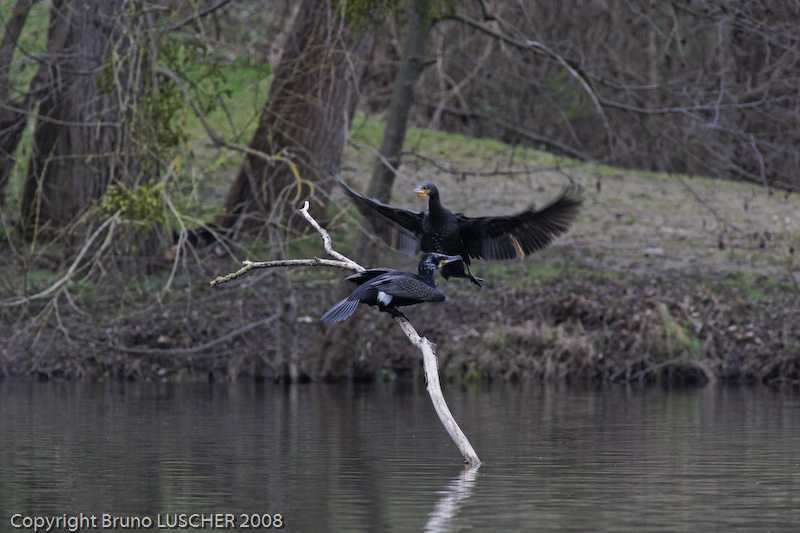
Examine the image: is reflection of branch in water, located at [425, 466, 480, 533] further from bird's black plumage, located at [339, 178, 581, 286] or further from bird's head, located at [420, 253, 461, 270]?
bird's black plumage, located at [339, 178, 581, 286]

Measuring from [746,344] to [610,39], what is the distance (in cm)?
1038

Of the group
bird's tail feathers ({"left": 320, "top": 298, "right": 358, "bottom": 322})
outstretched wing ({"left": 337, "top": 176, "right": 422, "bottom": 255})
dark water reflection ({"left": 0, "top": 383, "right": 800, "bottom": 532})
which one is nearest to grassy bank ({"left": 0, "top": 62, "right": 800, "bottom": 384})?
dark water reflection ({"left": 0, "top": 383, "right": 800, "bottom": 532})

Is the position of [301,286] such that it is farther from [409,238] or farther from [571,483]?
[571,483]

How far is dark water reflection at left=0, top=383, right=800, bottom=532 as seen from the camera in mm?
6184

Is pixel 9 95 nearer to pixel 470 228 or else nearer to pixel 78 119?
pixel 78 119

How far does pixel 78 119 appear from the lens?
17.1 m

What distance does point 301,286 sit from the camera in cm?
1809

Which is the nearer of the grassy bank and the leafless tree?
the grassy bank

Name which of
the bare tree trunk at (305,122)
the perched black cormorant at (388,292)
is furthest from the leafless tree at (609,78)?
the perched black cormorant at (388,292)

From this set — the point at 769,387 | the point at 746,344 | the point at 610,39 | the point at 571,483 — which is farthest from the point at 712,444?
the point at 610,39

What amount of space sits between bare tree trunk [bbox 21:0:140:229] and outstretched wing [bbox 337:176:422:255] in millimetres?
4374

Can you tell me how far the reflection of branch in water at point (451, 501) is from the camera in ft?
18.9

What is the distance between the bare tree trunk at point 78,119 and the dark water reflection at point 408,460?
3388 mm

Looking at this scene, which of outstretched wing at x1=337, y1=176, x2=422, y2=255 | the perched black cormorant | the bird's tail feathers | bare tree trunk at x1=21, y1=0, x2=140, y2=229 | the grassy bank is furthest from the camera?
the grassy bank
